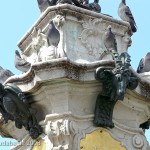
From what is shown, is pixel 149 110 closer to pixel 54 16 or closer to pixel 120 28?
pixel 120 28

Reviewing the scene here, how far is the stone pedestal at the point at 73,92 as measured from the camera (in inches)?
402

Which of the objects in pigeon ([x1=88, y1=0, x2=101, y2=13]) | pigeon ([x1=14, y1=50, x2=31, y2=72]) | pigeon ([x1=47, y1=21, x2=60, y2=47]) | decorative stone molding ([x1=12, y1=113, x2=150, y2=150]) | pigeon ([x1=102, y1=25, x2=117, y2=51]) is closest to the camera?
decorative stone molding ([x1=12, y1=113, x2=150, y2=150])

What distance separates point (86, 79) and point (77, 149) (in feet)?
3.79

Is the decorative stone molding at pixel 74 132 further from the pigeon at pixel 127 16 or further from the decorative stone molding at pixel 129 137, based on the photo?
the pigeon at pixel 127 16

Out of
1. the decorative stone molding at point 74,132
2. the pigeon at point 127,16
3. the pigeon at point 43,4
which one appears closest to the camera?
the decorative stone molding at point 74,132

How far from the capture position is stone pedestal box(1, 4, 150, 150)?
10219mm

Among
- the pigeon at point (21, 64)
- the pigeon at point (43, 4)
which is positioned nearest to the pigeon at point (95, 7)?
the pigeon at point (43, 4)

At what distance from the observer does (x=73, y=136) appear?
10.2 m

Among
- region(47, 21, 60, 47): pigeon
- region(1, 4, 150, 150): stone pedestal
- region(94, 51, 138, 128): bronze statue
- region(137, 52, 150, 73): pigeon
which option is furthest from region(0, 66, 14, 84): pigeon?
region(137, 52, 150, 73): pigeon

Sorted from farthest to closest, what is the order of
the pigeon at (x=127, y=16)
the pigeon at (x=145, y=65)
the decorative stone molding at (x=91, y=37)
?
the pigeon at (x=127, y=16), the pigeon at (x=145, y=65), the decorative stone molding at (x=91, y=37)

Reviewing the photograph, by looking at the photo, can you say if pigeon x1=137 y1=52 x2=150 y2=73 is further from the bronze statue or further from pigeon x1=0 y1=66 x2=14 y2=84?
pigeon x1=0 y1=66 x2=14 y2=84

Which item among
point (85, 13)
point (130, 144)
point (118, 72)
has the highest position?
point (85, 13)

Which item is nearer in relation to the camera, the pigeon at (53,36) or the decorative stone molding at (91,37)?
the pigeon at (53,36)

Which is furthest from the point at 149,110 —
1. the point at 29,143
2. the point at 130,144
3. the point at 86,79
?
the point at 29,143
